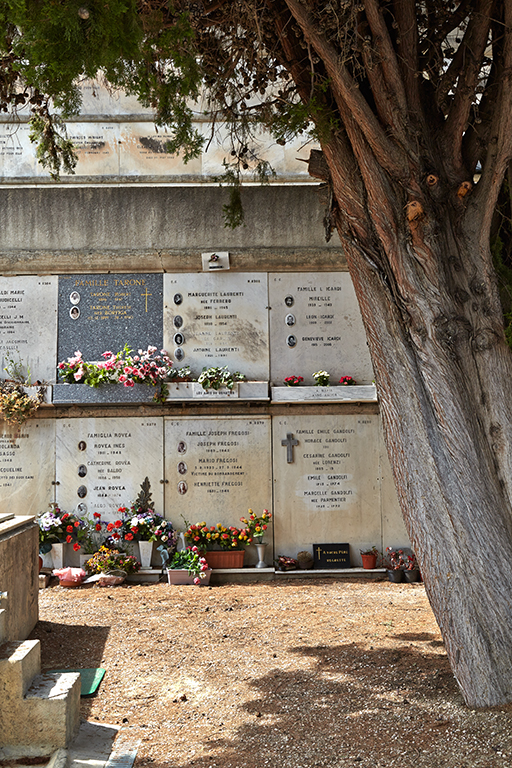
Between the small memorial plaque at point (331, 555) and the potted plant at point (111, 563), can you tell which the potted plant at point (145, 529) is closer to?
the potted plant at point (111, 563)

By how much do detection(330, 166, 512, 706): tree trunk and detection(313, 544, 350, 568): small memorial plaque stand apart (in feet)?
13.4

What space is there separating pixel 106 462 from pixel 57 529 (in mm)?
971

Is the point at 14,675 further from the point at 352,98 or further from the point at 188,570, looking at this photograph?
the point at 188,570

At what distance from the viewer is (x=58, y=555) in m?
7.58

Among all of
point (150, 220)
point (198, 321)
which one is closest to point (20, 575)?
point (198, 321)

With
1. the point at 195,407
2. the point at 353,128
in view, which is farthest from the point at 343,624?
the point at 353,128

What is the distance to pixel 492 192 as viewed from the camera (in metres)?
4.16

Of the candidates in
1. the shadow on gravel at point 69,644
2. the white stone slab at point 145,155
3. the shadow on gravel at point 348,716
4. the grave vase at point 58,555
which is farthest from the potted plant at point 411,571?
the white stone slab at point 145,155

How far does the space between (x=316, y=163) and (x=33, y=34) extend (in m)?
2.24

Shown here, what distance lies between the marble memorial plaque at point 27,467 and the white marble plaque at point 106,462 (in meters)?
0.13

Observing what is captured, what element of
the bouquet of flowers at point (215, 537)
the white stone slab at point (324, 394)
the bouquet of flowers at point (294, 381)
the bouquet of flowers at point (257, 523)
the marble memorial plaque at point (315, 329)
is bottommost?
the bouquet of flowers at point (215, 537)

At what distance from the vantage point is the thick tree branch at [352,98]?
3.92m

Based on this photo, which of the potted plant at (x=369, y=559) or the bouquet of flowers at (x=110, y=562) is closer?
the bouquet of flowers at (x=110, y=562)

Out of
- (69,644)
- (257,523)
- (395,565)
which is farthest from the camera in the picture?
(257,523)
